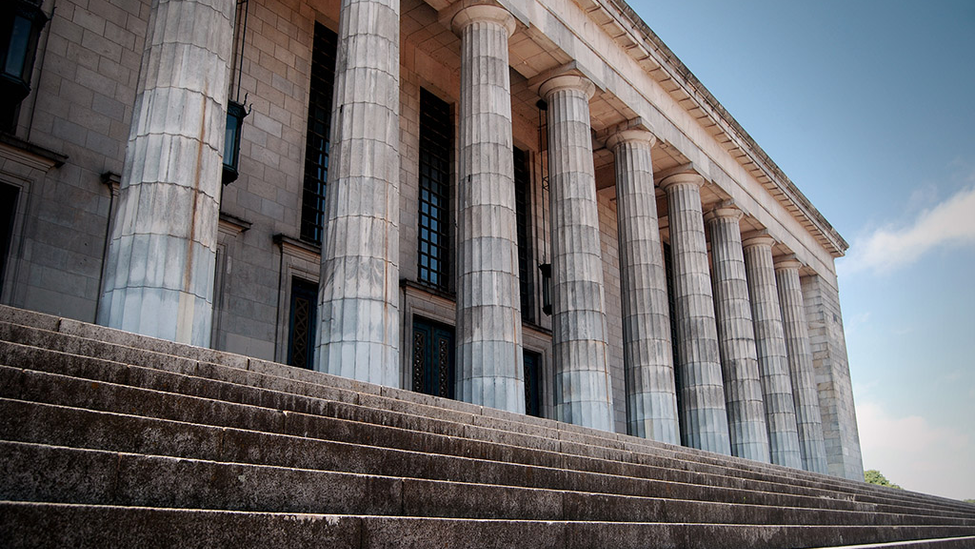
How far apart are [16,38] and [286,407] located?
8.87 meters

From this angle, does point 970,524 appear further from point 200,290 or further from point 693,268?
point 200,290

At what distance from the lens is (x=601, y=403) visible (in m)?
17.2

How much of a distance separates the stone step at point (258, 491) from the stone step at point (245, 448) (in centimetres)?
38

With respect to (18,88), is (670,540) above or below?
below

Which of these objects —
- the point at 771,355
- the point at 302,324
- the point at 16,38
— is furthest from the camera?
the point at 771,355

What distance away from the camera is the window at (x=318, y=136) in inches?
750

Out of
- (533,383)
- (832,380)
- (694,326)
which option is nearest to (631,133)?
(694,326)

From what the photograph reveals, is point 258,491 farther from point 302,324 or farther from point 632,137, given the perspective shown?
point 632,137

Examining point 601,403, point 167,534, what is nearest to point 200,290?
point 167,534

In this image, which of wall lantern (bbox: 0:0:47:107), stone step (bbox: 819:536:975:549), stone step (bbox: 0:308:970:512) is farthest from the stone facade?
stone step (bbox: 819:536:975:549)

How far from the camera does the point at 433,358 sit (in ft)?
68.6

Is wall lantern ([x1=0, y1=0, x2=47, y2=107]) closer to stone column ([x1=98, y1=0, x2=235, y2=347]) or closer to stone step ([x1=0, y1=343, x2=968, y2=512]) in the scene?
stone column ([x1=98, y1=0, x2=235, y2=347])

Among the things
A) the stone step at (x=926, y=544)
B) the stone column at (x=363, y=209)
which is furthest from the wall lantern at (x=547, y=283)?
the stone step at (x=926, y=544)

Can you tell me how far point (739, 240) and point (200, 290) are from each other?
21291 millimetres
